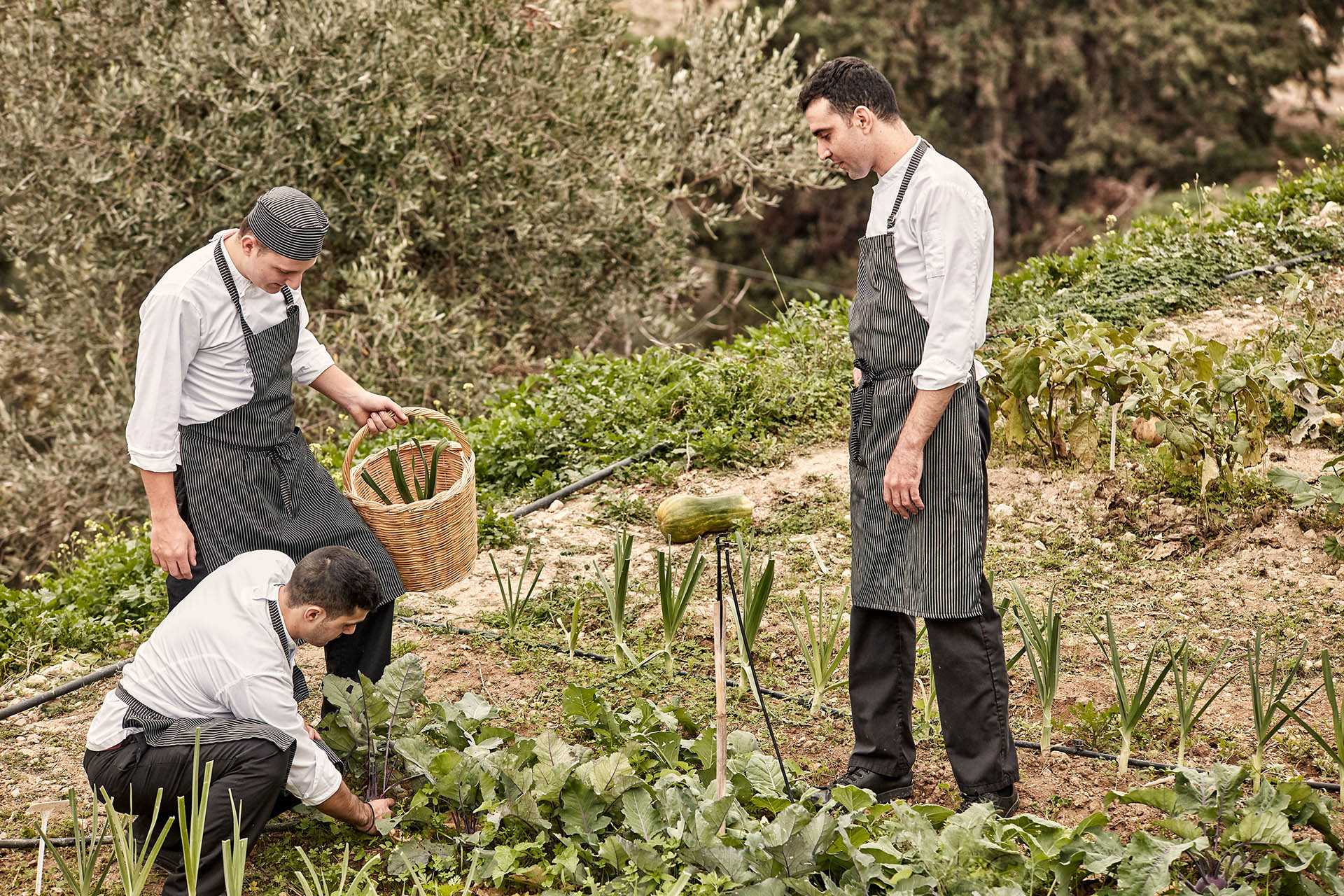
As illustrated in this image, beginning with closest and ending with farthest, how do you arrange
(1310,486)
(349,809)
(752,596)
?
(349,809) < (752,596) < (1310,486)

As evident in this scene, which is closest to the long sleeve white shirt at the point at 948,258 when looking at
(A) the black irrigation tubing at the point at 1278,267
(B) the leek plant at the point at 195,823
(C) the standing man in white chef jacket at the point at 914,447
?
(C) the standing man in white chef jacket at the point at 914,447

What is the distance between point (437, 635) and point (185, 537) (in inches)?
54.2

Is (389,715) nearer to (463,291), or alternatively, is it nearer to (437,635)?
(437,635)

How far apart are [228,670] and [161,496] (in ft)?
1.70

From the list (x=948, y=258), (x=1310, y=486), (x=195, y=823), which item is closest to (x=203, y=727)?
(x=195, y=823)

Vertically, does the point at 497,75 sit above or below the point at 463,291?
above

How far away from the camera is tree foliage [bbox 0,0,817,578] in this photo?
288 inches

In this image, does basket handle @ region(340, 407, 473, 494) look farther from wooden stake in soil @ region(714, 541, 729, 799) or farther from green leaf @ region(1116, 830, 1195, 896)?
green leaf @ region(1116, 830, 1195, 896)

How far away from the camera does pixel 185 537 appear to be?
309 cm

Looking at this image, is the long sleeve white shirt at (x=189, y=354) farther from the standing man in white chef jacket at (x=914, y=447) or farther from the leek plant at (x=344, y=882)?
the standing man in white chef jacket at (x=914, y=447)

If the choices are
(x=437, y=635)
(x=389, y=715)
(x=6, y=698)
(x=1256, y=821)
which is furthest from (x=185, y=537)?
(x=1256, y=821)

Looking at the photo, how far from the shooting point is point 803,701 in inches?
148

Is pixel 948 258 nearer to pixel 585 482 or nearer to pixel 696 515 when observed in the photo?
pixel 696 515

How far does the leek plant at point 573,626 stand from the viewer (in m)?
3.96
